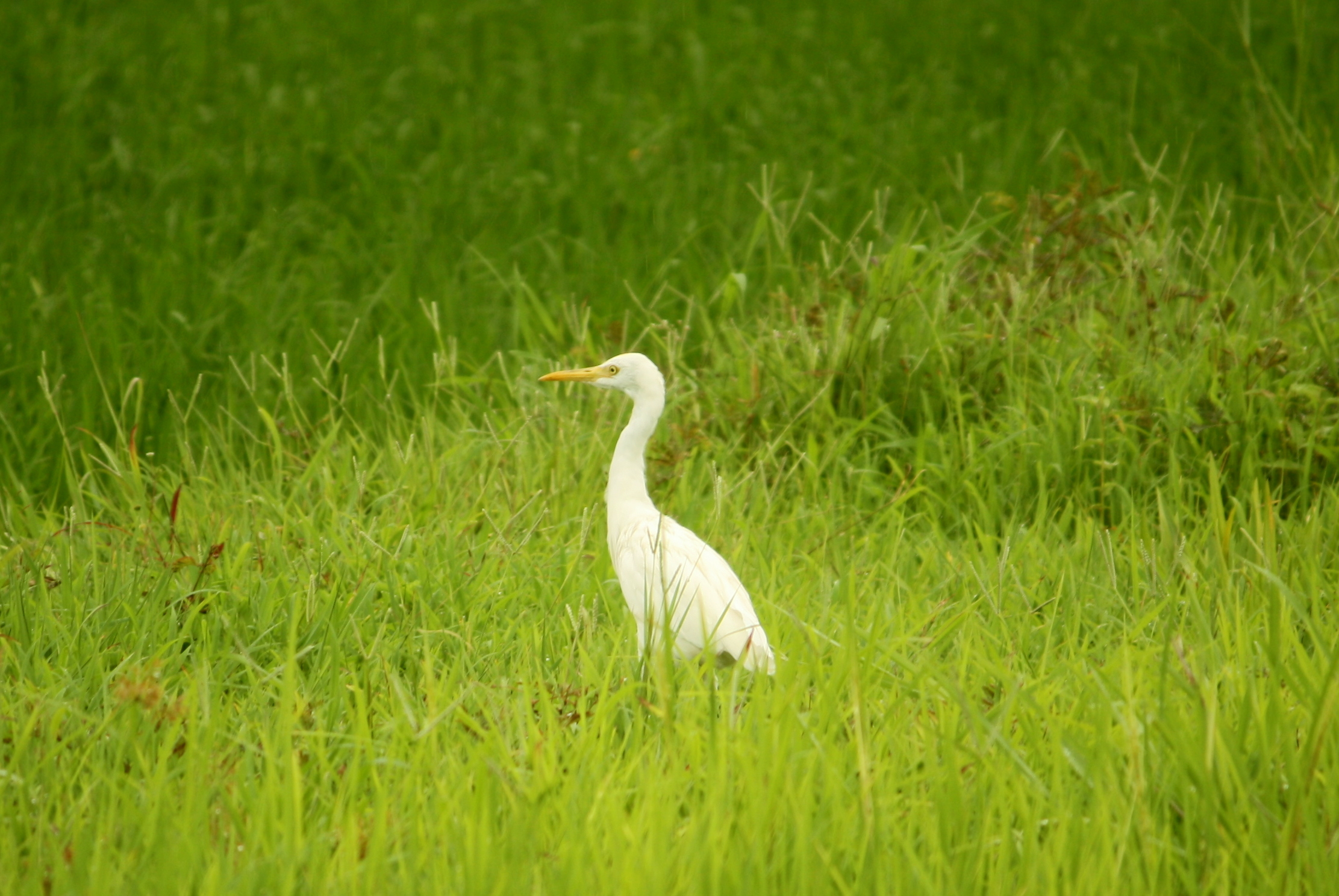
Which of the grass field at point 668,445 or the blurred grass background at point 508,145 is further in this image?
the blurred grass background at point 508,145

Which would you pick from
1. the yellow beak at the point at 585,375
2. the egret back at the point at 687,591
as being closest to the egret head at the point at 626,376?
the yellow beak at the point at 585,375

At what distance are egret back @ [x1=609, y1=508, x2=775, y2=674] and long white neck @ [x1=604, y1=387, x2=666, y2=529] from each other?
7cm

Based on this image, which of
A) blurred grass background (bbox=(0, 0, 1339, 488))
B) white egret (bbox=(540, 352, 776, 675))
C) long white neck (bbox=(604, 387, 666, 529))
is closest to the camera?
white egret (bbox=(540, 352, 776, 675))

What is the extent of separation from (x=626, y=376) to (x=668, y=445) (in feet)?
2.67

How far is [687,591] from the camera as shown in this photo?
3.11 meters

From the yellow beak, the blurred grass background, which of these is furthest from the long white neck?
the blurred grass background

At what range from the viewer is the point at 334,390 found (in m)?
4.77

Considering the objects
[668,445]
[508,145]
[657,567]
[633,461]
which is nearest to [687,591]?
[657,567]

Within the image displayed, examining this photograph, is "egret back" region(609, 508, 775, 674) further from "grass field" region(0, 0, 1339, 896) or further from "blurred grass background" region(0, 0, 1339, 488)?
"blurred grass background" region(0, 0, 1339, 488)

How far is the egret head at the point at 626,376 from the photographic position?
3553 millimetres

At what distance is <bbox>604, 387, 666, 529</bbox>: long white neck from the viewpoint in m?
3.53

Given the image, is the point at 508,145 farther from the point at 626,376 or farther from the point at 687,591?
the point at 687,591

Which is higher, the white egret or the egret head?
the egret head

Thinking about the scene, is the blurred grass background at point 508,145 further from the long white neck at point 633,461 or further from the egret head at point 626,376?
the long white neck at point 633,461
